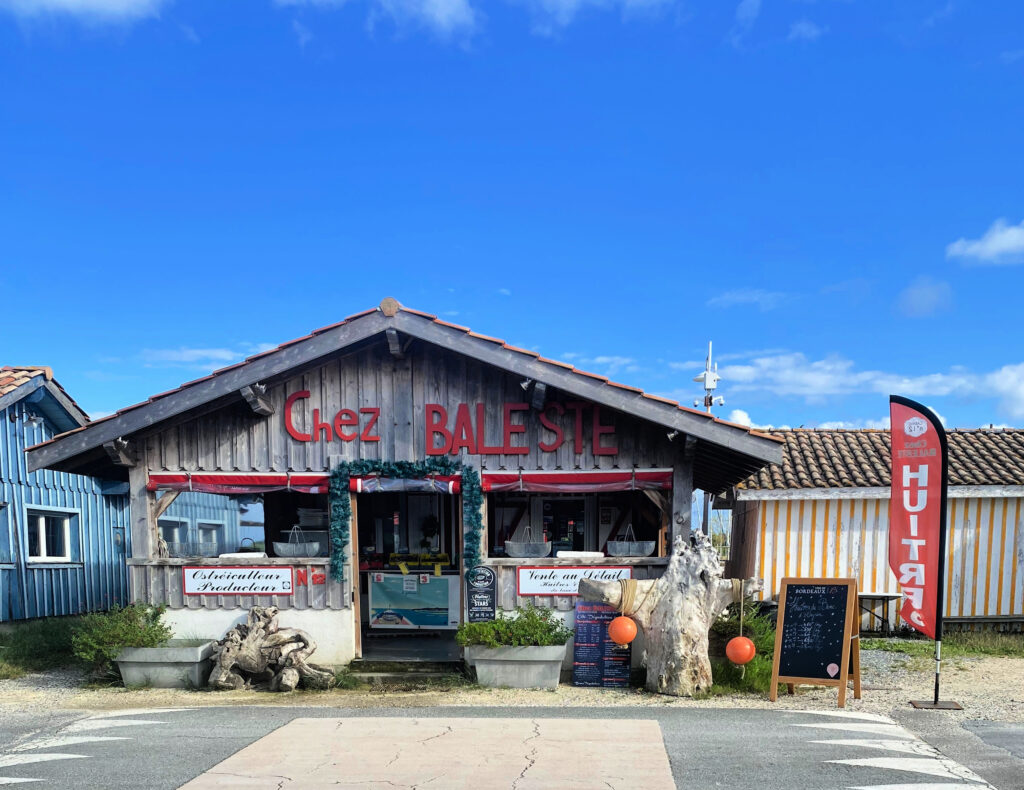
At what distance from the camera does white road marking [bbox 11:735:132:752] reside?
6777 mm

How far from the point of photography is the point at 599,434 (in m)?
9.79

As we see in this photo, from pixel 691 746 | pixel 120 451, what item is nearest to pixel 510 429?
pixel 691 746

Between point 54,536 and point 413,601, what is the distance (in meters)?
8.21

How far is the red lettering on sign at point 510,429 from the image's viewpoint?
386 inches

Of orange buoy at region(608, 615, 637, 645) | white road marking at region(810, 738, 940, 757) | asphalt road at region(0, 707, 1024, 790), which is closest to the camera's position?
asphalt road at region(0, 707, 1024, 790)

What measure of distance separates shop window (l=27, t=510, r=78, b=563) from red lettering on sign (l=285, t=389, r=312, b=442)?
7500mm

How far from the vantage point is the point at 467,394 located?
9.90m

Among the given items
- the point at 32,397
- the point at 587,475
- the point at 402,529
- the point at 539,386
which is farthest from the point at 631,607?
the point at 32,397

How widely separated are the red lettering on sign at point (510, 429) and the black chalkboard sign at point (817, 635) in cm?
349

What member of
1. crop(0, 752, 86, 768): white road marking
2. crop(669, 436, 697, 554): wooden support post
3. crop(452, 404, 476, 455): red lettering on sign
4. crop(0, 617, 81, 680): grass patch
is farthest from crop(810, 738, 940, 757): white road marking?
crop(0, 617, 81, 680): grass patch

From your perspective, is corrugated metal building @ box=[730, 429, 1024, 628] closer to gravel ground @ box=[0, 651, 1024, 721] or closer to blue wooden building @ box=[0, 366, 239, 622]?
gravel ground @ box=[0, 651, 1024, 721]

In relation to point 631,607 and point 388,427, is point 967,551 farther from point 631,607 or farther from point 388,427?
point 388,427

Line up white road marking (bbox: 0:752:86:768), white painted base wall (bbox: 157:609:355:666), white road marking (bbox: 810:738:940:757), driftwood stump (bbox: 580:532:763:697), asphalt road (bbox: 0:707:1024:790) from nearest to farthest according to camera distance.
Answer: asphalt road (bbox: 0:707:1024:790) → white road marking (bbox: 0:752:86:768) → white road marking (bbox: 810:738:940:757) → driftwood stump (bbox: 580:532:763:697) → white painted base wall (bbox: 157:609:355:666)

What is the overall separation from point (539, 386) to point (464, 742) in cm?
421
